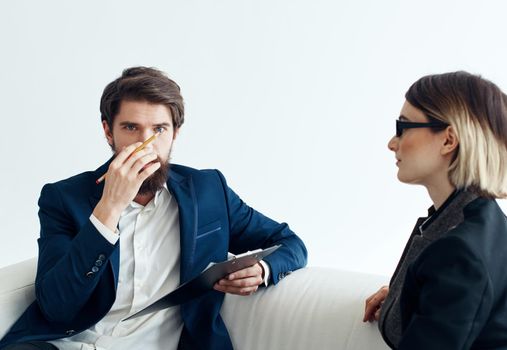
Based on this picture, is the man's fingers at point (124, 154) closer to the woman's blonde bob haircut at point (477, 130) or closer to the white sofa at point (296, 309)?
the white sofa at point (296, 309)

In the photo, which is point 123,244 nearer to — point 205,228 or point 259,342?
point 205,228

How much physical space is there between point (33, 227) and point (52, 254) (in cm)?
208

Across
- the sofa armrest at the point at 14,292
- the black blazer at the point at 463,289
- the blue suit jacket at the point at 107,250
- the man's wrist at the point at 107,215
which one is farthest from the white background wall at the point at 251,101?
the black blazer at the point at 463,289

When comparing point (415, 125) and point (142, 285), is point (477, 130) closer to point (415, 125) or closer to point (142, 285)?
point (415, 125)

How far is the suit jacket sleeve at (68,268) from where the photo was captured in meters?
1.95

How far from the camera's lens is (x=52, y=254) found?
206 centimetres

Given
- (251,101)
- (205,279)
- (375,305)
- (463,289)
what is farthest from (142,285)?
(251,101)

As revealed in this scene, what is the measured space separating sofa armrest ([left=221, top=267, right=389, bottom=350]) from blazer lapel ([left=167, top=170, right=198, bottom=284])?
211 millimetres

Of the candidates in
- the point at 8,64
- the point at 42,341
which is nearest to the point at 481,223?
the point at 42,341

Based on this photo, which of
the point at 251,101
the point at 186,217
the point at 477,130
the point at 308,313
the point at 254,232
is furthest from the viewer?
the point at 251,101

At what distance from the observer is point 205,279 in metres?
1.88

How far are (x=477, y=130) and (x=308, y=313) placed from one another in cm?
85

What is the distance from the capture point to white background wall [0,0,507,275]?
11.7 feet

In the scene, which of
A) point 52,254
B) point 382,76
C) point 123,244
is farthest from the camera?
point 382,76
